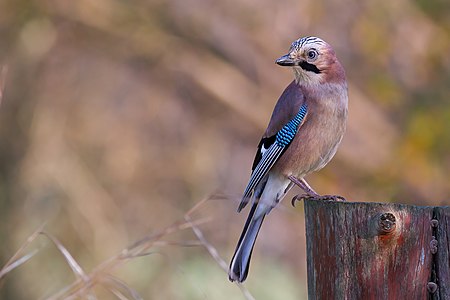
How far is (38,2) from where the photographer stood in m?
8.88

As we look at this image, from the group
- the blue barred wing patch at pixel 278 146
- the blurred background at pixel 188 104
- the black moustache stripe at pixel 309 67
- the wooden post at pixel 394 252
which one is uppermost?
the blurred background at pixel 188 104

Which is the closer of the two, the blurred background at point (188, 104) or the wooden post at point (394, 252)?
the wooden post at point (394, 252)

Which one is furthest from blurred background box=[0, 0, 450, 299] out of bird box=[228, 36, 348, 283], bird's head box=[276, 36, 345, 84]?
bird's head box=[276, 36, 345, 84]

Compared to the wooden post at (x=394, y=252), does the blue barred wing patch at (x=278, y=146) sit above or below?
above

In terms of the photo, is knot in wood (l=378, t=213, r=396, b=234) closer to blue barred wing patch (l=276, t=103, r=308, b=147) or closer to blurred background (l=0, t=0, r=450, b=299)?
blue barred wing patch (l=276, t=103, r=308, b=147)

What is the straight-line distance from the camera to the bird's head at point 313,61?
5.00m

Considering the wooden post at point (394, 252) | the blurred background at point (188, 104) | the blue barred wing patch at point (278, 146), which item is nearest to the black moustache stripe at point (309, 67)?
the blue barred wing patch at point (278, 146)

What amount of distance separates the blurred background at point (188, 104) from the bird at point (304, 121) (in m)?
2.82

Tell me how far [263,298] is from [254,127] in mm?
2011

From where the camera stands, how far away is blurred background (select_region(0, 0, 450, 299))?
27.7 feet

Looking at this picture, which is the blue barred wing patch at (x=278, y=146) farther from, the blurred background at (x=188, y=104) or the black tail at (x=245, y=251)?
the blurred background at (x=188, y=104)

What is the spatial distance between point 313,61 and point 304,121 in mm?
336

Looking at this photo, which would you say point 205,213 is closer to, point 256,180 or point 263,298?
point 263,298

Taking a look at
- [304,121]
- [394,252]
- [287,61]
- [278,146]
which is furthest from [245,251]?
[394,252]
